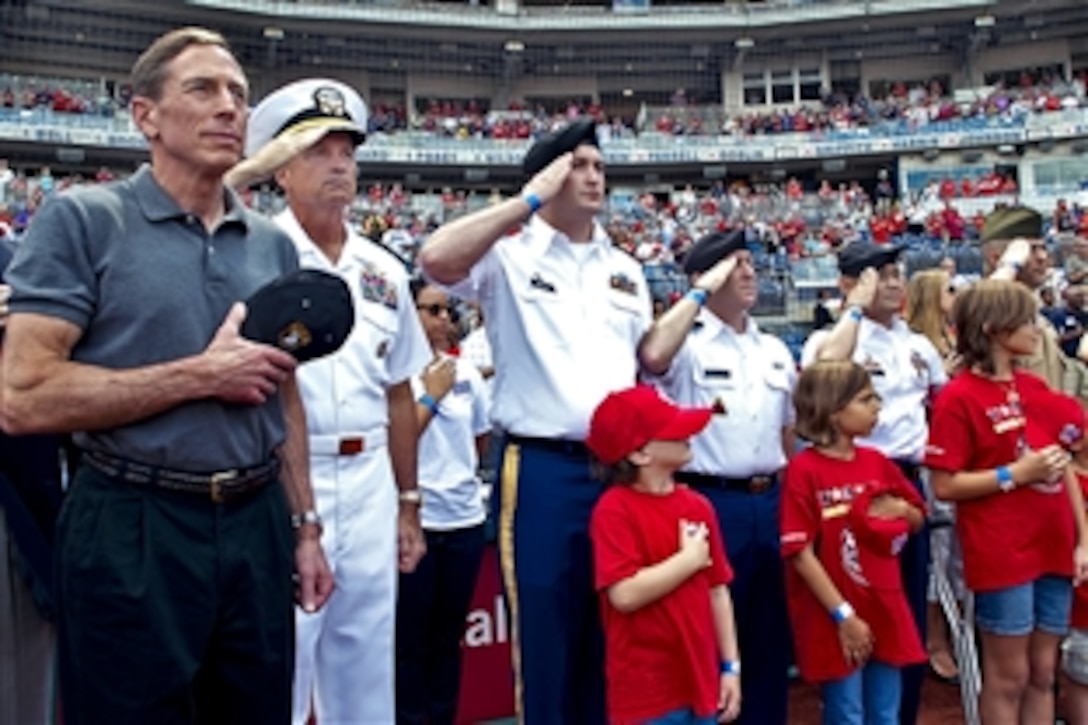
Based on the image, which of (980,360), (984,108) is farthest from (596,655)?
(984,108)

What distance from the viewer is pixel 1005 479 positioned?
338 cm

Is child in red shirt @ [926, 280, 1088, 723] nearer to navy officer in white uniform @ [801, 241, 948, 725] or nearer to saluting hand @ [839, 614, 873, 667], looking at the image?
navy officer in white uniform @ [801, 241, 948, 725]

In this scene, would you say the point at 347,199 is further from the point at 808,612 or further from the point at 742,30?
the point at 742,30

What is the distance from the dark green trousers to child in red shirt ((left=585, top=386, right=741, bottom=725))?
1143 millimetres

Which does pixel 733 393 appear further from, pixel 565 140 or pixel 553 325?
pixel 565 140

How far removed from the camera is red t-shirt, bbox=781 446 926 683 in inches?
127

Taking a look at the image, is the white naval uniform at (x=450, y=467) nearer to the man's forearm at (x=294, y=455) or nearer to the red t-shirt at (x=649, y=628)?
the red t-shirt at (x=649, y=628)

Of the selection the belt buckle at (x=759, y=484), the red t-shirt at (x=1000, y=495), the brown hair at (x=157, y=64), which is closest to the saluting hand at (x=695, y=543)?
the belt buckle at (x=759, y=484)

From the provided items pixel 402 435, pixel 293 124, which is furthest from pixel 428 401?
pixel 293 124

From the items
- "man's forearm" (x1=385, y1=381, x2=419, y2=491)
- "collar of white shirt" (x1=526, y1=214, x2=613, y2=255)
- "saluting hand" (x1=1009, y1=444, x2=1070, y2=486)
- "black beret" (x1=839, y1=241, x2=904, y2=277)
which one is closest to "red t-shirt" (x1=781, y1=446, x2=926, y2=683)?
"saluting hand" (x1=1009, y1=444, x2=1070, y2=486)

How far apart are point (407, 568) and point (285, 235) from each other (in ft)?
3.94

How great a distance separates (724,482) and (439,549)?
1.33 metres

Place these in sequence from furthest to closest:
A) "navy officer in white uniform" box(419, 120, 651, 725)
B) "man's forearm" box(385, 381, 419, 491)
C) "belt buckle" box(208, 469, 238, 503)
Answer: "man's forearm" box(385, 381, 419, 491) → "navy officer in white uniform" box(419, 120, 651, 725) → "belt buckle" box(208, 469, 238, 503)

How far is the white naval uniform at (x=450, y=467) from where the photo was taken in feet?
13.4
